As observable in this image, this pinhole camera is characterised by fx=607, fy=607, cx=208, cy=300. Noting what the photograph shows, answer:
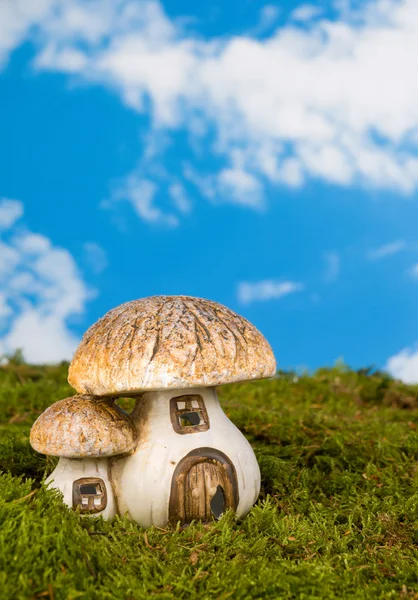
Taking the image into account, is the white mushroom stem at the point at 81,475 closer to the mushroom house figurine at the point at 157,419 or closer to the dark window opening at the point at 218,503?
the mushroom house figurine at the point at 157,419

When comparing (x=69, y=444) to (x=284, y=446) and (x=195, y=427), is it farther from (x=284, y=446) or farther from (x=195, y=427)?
(x=284, y=446)

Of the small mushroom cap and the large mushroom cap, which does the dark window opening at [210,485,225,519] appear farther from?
the large mushroom cap

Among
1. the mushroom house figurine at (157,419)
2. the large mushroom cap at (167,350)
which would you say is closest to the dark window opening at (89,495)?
the mushroom house figurine at (157,419)

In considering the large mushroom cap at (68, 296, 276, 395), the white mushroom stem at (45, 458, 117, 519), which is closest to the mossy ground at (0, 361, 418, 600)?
the white mushroom stem at (45, 458, 117, 519)

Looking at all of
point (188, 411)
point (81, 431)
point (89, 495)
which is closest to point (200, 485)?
point (188, 411)

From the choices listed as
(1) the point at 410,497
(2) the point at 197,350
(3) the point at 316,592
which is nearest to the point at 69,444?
(2) the point at 197,350
